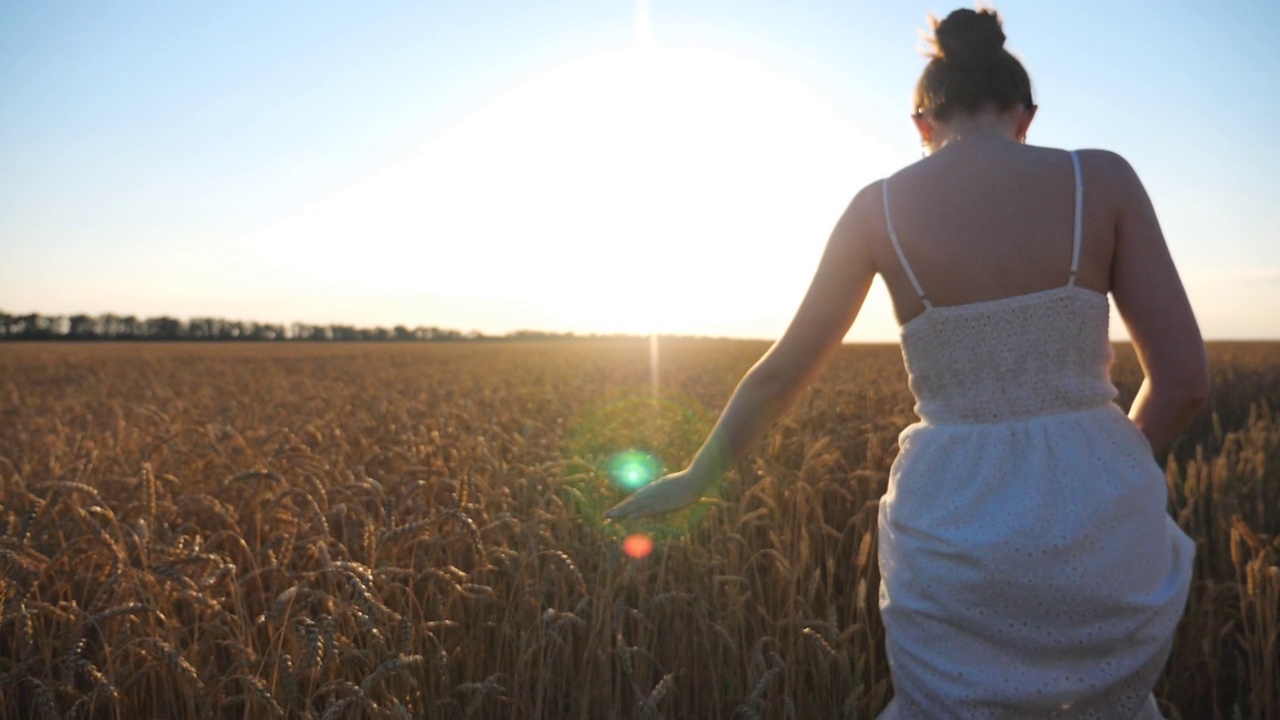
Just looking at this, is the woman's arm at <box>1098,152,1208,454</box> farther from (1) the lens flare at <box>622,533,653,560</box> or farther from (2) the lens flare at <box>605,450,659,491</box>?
(2) the lens flare at <box>605,450,659,491</box>

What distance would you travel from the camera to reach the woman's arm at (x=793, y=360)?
1599mm

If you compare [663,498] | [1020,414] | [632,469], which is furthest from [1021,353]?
[632,469]

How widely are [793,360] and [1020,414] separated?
16.7 inches

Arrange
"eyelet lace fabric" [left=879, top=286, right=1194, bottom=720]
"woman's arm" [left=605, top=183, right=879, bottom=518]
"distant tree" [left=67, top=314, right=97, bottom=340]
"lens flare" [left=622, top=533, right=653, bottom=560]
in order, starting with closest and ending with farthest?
"eyelet lace fabric" [left=879, top=286, right=1194, bottom=720] < "woman's arm" [left=605, top=183, right=879, bottom=518] < "lens flare" [left=622, top=533, right=653, bottom=560] < "distant tree" [left=67, top=314, right=97, bottom=340]

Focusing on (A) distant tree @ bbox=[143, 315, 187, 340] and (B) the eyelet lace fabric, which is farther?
(A) distant tree @ bbox=[143, 315, 187, 340]

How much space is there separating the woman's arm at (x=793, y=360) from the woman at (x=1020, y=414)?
0.04 meters

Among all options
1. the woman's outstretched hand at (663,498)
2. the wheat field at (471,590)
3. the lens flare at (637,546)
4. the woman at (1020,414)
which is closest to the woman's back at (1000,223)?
the woman at (1020,414)

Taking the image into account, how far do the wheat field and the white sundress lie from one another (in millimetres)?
579

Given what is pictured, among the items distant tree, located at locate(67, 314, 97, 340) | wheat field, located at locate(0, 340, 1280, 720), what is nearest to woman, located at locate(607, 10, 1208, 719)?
wheat field, located at locate(0, 340, 1280, 720)

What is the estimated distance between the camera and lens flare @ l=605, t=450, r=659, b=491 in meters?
3.89

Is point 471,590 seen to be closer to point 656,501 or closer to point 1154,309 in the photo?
point 656,501

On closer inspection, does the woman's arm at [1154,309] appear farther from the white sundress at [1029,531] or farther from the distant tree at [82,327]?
the distant tree at [82,327]

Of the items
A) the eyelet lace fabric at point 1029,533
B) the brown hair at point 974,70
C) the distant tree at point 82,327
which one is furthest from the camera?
the distant tree at point 82,327

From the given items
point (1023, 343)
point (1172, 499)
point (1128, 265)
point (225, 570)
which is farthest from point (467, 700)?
point (1172, 499)
